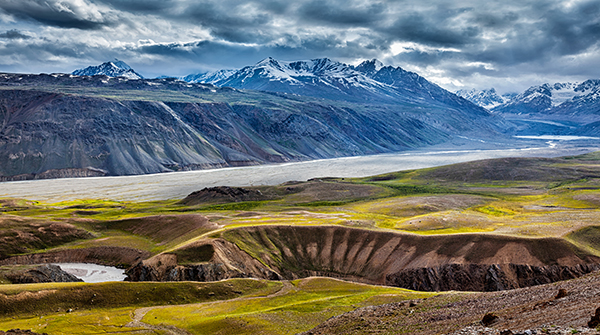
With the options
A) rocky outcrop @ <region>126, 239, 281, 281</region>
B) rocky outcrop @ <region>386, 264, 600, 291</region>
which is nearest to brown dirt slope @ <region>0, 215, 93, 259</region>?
rocky outcrop @ <region>126, 239, 281, 281</region>

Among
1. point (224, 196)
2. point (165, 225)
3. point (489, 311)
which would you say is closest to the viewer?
point (489, 311)

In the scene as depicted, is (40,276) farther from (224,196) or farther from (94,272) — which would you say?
(224,196)

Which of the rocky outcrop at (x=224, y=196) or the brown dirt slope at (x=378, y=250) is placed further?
the rocky outcrop at (x=224, y=196)

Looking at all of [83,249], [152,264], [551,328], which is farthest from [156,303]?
[551,328]

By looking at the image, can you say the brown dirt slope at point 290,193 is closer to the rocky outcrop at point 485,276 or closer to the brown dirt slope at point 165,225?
the brown dirt slope at point 165,225

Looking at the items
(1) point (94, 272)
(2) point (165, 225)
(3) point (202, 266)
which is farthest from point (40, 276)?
(2) point (165, 225)

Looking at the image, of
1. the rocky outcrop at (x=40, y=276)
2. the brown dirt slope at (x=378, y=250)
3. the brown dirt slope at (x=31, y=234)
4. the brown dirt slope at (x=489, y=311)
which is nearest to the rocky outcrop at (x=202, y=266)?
the brown dirt slope at (x=378, y=250)

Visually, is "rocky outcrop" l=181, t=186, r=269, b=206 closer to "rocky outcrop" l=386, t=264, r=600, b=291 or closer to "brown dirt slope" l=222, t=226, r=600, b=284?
"brown dirt slope" l=222, t=226, r=600, b=284
